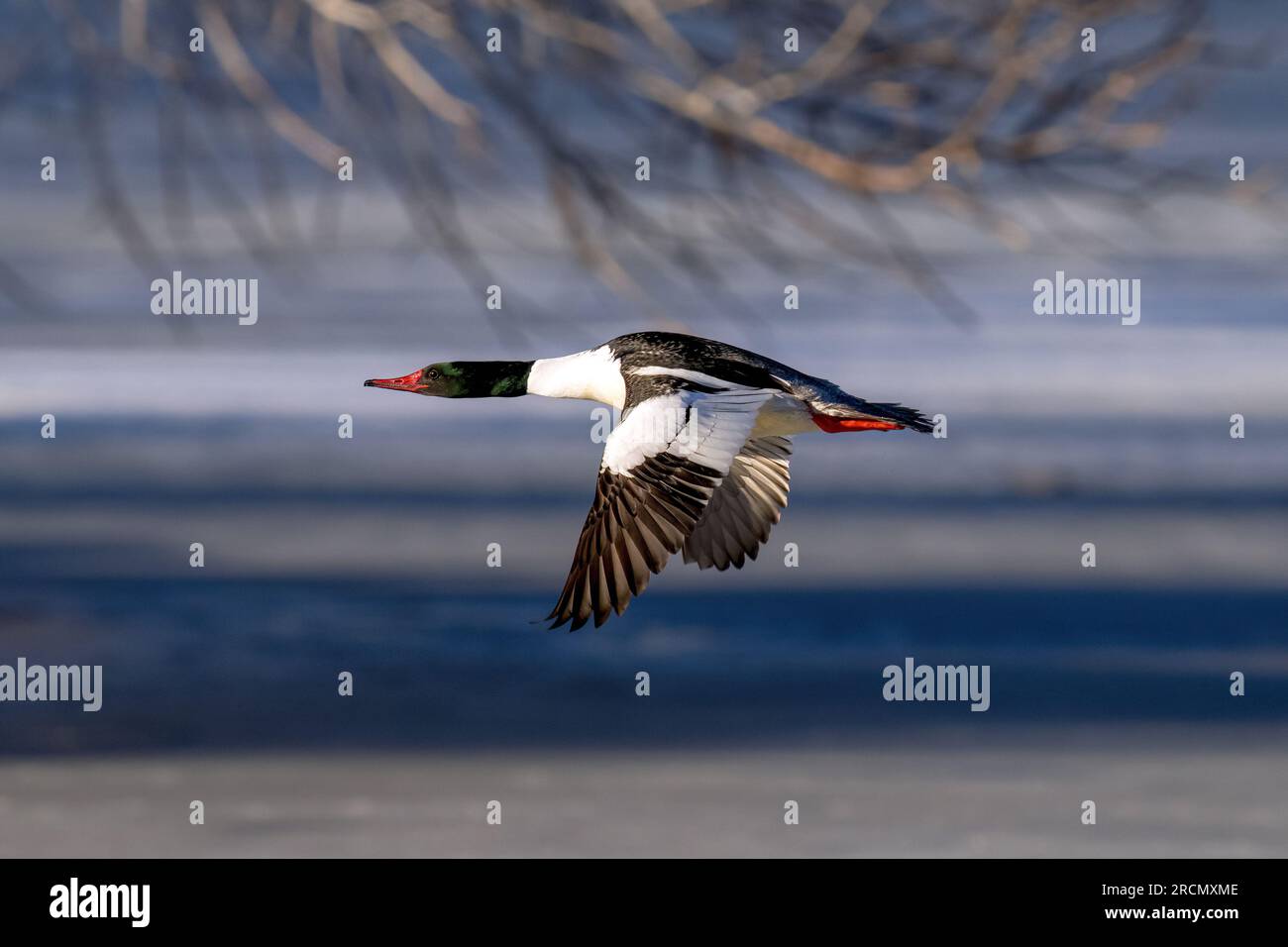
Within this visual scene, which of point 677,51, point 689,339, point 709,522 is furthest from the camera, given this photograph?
point 709,522

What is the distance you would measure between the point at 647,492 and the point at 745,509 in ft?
4.50

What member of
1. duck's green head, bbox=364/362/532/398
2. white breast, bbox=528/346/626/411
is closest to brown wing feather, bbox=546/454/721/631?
white breast, bbox=528/346/626/411

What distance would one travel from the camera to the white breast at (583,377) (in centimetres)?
531

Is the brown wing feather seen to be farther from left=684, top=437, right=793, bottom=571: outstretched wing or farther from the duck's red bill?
the duck's red bill

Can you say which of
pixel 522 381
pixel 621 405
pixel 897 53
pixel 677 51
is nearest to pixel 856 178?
pixel 897 53

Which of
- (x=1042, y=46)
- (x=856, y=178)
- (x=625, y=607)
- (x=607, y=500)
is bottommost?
(x=625, y=607)

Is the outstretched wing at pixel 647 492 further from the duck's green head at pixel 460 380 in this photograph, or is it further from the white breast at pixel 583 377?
the duck's green head at pixel 460 380

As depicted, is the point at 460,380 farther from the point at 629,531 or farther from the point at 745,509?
the point at 629,531

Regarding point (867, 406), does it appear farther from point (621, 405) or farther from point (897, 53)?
point (897, 53)

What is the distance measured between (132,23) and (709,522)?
2.88 m

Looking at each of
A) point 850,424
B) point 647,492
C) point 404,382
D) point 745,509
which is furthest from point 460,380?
point 647,492

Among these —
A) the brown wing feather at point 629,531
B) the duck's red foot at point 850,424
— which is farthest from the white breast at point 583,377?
the duck's red foot at point 850,424

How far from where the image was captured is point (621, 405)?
17.1ft

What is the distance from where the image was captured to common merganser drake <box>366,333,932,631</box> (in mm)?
4355
